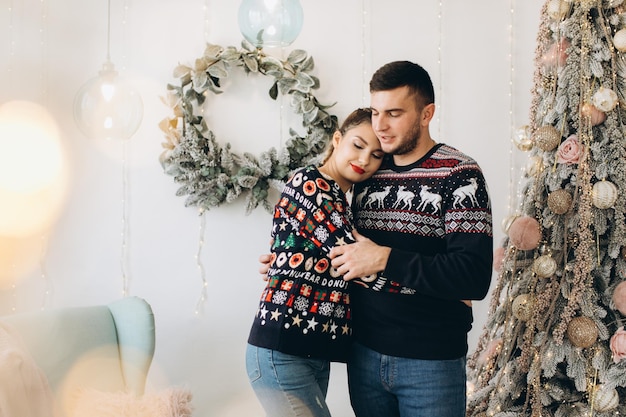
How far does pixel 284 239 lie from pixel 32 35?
188 centimetres

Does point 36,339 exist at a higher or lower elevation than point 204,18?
lower

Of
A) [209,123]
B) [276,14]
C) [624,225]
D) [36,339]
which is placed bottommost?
[36,339]

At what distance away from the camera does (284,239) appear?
167 cm

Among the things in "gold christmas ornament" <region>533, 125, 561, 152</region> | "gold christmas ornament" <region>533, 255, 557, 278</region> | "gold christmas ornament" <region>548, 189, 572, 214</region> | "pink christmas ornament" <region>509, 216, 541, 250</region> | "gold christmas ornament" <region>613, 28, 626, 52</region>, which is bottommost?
"gold christmas ornament" <region>533, 255, 557, 278</region>

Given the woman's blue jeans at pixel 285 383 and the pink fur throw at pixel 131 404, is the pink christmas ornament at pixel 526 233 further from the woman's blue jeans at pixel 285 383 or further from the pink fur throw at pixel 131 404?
the pink fur throw at pixel 131 404

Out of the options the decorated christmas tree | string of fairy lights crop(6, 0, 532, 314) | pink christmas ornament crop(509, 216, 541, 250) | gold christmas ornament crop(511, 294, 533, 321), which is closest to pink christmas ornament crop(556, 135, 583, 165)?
the decorated christmas tree

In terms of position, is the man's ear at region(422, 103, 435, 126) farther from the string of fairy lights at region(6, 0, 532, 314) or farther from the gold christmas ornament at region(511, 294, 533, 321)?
the string of fairy lights at region(6, 0, 532, 314)

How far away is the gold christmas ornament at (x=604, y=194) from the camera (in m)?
2.06

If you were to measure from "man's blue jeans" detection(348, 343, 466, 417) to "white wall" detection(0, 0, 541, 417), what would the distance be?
115 cm

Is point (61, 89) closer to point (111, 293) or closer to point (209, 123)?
point (209, 123)

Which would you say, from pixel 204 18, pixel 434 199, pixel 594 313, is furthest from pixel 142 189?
pixel 594 313

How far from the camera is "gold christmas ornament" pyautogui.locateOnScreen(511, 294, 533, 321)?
86.0 inches

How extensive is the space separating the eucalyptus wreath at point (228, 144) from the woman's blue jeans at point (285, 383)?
1214 millimetres

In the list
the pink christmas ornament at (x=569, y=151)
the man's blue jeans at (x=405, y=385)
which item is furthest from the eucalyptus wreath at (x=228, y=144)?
the man's blue jeans at (x=405, y=385)
